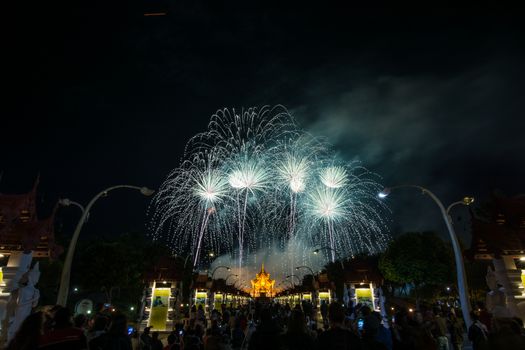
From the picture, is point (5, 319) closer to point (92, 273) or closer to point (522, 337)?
point (522, 337)

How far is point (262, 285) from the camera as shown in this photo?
152750 millimetres

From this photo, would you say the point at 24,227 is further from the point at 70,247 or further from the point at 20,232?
the point at 70,247

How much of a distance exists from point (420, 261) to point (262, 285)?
109691mm

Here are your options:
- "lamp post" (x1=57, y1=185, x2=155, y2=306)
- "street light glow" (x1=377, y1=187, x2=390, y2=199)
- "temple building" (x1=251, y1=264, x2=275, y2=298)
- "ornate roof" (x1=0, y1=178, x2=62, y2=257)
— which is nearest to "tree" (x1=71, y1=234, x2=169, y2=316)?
"ornate roof" (x1=0, y1=178, x2=62, y2=257)

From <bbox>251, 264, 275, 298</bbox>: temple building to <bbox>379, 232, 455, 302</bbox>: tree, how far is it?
10190 cm

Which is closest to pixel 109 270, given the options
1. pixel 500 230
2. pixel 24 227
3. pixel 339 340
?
pixel 24 227

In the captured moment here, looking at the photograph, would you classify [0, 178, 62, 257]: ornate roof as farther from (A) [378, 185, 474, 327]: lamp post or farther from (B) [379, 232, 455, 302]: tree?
(B) [379, 232, 455, 302]: tree

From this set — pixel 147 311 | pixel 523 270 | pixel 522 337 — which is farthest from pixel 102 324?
pixel 523 270

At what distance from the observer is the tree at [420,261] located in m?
53.0

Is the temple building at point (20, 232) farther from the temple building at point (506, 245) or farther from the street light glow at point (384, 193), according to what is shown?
the temple building at point (506, 245)

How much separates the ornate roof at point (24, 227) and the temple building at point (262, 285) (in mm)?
136695

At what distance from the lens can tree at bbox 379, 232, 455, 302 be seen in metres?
53.0

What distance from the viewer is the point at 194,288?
4138 cm

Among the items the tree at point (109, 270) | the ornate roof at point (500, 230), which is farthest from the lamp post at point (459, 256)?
the tree at point (109, 270)
